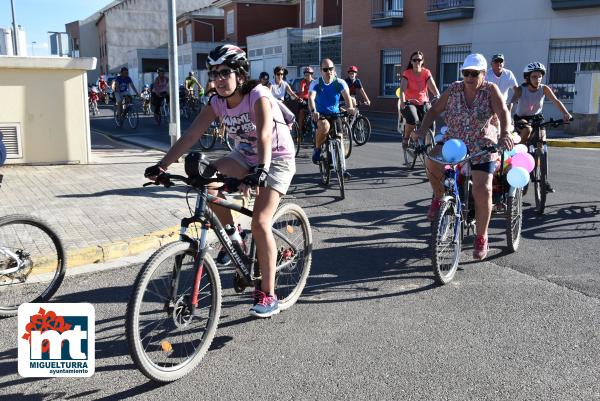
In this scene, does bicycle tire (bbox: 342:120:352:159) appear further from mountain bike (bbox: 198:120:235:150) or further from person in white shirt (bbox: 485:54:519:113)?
person in white shirt (bbox: 485:54:519:113)

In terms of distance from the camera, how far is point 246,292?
191 inches

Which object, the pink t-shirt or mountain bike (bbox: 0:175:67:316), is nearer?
the pink t-shirt

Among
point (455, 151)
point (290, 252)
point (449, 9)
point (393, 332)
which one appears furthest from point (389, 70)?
point (393, 332)

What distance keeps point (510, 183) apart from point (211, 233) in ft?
11.1

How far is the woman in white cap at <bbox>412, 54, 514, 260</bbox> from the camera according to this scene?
523 centimetres

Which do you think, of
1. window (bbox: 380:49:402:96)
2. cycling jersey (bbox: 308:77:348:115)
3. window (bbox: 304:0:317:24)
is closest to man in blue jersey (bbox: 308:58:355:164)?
cycling jersey (bbox: 308:77:348:115)

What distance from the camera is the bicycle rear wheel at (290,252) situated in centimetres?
448

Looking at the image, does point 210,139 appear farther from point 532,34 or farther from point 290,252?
point 532,34

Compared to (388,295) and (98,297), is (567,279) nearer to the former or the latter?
(388,295)

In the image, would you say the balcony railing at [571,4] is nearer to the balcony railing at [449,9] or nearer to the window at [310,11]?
the balcony railing at [449,9]

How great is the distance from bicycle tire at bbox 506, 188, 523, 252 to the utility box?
13.4m

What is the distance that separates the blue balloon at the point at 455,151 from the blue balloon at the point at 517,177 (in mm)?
938

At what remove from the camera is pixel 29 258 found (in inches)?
176

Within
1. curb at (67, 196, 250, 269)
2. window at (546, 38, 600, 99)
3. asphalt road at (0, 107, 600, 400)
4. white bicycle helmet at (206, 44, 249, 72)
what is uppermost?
window at (546, 38, 600, 99)
